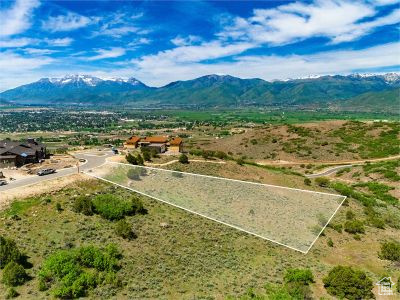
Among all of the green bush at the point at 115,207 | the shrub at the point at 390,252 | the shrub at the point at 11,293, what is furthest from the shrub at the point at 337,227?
the shrub at the point at 11,293

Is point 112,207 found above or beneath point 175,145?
beneath

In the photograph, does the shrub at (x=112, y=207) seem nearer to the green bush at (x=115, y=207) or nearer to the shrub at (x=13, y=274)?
the green bush at (x=115, y=207)

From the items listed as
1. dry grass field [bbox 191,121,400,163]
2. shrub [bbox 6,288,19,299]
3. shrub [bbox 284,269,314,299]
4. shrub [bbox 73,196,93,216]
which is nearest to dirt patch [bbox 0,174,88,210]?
shrub [bbox 73,196,93,216]

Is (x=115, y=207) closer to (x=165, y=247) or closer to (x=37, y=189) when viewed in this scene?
(x=165, y=247)

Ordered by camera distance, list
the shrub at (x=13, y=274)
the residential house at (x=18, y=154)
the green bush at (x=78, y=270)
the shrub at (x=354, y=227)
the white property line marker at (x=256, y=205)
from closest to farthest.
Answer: the green bush at (x=78, y=270)
the shrub at (x=13, y=274)
the white property line marker at (x=256, y=205)
the shrub at (x=354, y=227)
the residential house at (x=18, y=154)

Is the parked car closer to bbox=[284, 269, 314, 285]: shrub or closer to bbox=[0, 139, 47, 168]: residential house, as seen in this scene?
bbox=[0, 139, 47, 168]: residential house

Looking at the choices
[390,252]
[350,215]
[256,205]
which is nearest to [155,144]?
[350,215]
